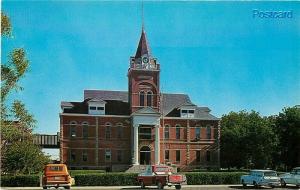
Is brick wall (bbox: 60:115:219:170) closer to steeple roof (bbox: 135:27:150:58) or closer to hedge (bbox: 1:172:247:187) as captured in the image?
steeple roof (bbox: 135:27:150:58)

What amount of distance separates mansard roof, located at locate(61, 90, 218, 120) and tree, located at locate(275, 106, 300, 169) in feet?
24.0

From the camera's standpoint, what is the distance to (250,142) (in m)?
55.3

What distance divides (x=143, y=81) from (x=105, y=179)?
66.6ft

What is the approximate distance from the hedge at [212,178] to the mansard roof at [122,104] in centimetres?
1769

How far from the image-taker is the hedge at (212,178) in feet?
126

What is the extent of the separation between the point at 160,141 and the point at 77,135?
9092mm

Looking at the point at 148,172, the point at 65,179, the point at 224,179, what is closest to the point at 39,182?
the point at 65,179

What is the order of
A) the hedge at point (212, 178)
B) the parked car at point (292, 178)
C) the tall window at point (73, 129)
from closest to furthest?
1. the parked car at point (292, 178)
2. the hedge at point (212, 178)
3. the tall window at point (73, 129)

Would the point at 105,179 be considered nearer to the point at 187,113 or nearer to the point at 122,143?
the point at 122,143

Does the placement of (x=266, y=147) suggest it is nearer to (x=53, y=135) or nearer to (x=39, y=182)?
(x=53, y=135)

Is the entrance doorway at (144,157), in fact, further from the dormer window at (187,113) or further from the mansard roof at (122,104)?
the dormer window at (187,113)

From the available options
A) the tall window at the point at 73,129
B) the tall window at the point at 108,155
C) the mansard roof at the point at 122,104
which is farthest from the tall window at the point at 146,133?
the tall window at the point at 73,129

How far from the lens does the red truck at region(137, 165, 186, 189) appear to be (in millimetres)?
31422

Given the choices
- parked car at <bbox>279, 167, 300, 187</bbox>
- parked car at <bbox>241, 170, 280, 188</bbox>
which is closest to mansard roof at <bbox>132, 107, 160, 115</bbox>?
parked car at <bbox>241, 170, 280, 188</bbox>
